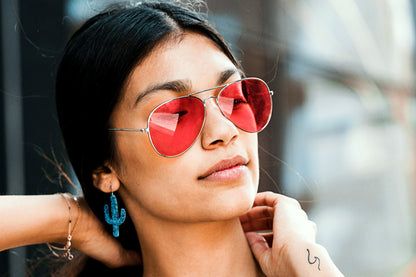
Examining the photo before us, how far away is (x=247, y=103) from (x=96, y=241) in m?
0.89

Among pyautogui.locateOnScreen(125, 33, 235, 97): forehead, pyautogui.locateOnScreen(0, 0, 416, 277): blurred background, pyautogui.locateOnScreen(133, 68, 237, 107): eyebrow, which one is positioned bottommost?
pyautogui.locateOnScreen(0, 0, 416, 277): blurred background

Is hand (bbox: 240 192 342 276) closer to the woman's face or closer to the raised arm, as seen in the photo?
the woman's face

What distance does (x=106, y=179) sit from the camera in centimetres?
199

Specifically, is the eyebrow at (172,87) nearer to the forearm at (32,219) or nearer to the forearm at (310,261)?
the forearm at (32,219)

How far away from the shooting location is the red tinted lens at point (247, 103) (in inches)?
71.6

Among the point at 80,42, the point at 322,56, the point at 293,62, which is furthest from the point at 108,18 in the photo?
the point at 322,56

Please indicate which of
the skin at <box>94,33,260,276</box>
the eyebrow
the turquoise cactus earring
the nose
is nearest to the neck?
the skin at <box>94,33,260,276</box>

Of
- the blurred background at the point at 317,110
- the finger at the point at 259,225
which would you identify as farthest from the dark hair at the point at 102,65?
the finger at the point at 259,225

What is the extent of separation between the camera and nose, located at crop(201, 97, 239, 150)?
1.76 m

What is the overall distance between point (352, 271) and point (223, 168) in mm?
4921

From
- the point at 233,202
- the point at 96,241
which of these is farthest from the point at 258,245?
the point at 96,241

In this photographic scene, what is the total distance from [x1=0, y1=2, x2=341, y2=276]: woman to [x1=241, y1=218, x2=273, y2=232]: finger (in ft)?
0.41

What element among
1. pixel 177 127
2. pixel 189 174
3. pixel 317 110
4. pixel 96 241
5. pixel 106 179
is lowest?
pixel 317 110

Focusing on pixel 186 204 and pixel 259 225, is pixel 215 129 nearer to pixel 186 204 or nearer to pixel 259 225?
pixel 186 204
